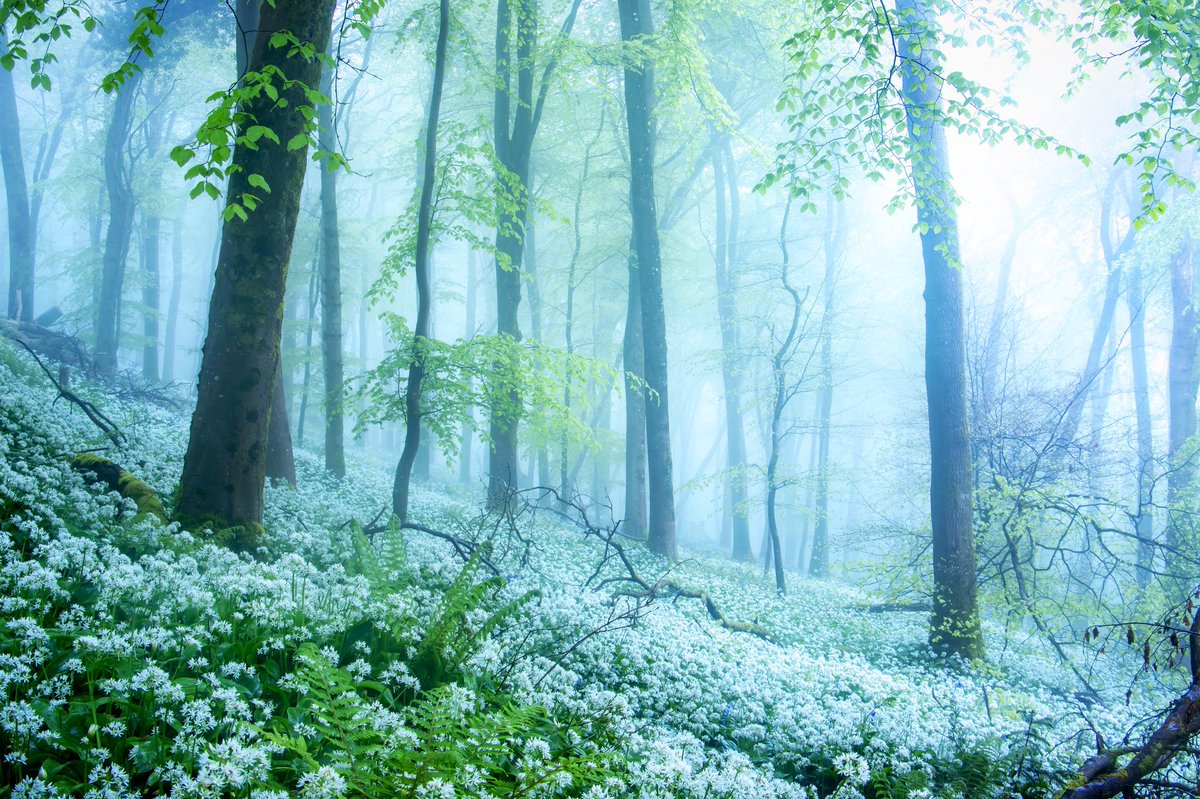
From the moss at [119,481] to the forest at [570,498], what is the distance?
33 millimetres

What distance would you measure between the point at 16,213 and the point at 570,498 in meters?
20.2

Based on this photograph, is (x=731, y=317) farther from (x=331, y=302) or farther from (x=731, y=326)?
(x=331, y=302)

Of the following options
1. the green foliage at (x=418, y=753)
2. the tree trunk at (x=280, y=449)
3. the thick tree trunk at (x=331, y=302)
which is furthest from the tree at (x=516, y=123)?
the green foliage at (x=418, y=753)

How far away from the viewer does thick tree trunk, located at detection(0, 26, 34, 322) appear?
64.3 feet

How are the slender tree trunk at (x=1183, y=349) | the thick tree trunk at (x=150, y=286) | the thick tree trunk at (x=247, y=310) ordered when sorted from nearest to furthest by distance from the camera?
1. the thick tree trunk at (x=247, y=310)
2. the slender tree trunk at (x=1183, y=349)
3. the thick tree trunk at (x=150, y=286)

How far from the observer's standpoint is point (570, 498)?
42.4 ft

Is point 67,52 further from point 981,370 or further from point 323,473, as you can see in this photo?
point 981,370

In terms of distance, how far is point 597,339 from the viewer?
27.6 metres

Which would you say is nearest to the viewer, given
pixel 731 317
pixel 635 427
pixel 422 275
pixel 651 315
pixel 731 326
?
pixel 422 275

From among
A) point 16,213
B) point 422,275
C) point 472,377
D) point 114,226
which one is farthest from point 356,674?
point 16,213

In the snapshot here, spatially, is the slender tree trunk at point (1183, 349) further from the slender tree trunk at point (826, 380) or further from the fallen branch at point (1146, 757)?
the fallen branch at point (1146, 757)

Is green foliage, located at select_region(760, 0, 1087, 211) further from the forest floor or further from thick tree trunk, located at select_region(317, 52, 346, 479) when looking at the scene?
thick tree trunk, located at select_region(317, 52, 346, 479)

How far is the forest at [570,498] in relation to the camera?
115 inches

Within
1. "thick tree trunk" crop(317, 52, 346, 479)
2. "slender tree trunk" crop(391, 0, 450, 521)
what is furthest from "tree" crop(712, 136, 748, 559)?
"slender tree trunk" crop(391, 0, 450, 521)
